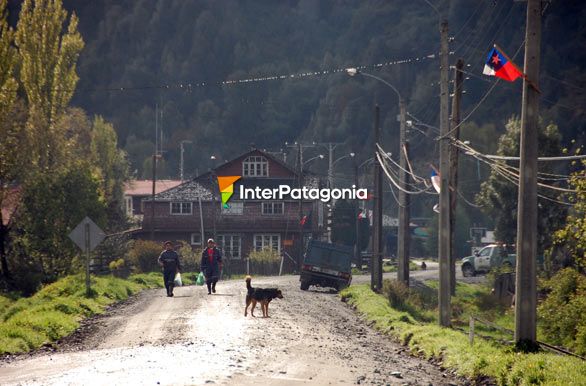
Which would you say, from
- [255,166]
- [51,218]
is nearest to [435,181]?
[51,218]

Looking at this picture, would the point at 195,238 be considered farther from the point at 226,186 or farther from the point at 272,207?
the point at 272,207

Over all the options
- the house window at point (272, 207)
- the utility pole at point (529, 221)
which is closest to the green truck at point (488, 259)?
the house window at point (272, 207)

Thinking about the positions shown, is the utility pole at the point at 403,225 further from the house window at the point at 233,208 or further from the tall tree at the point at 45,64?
the house window at the point at 233,208

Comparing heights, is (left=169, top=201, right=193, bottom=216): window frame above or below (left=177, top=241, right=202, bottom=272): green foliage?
above

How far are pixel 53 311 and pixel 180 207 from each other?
187 feet

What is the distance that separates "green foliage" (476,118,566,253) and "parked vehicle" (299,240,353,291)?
19.5 metres

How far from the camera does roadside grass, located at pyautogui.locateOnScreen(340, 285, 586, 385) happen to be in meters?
14.1

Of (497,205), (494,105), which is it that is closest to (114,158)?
(497,205)

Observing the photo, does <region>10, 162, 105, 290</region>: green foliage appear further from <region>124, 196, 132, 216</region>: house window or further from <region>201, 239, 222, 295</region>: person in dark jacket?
<region>124, 196, 132, 216</region>: house window

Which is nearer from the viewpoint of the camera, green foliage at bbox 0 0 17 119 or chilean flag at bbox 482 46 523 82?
chilean flag at bbox 482 46 523 82

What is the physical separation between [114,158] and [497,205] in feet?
163

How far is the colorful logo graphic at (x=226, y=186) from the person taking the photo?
271 feet

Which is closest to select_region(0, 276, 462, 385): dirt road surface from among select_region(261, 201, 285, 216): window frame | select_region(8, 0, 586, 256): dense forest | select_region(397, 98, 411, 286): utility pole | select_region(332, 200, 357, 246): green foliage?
select_region(397, 98, 411, 286): utility pole

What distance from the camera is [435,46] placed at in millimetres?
151125
